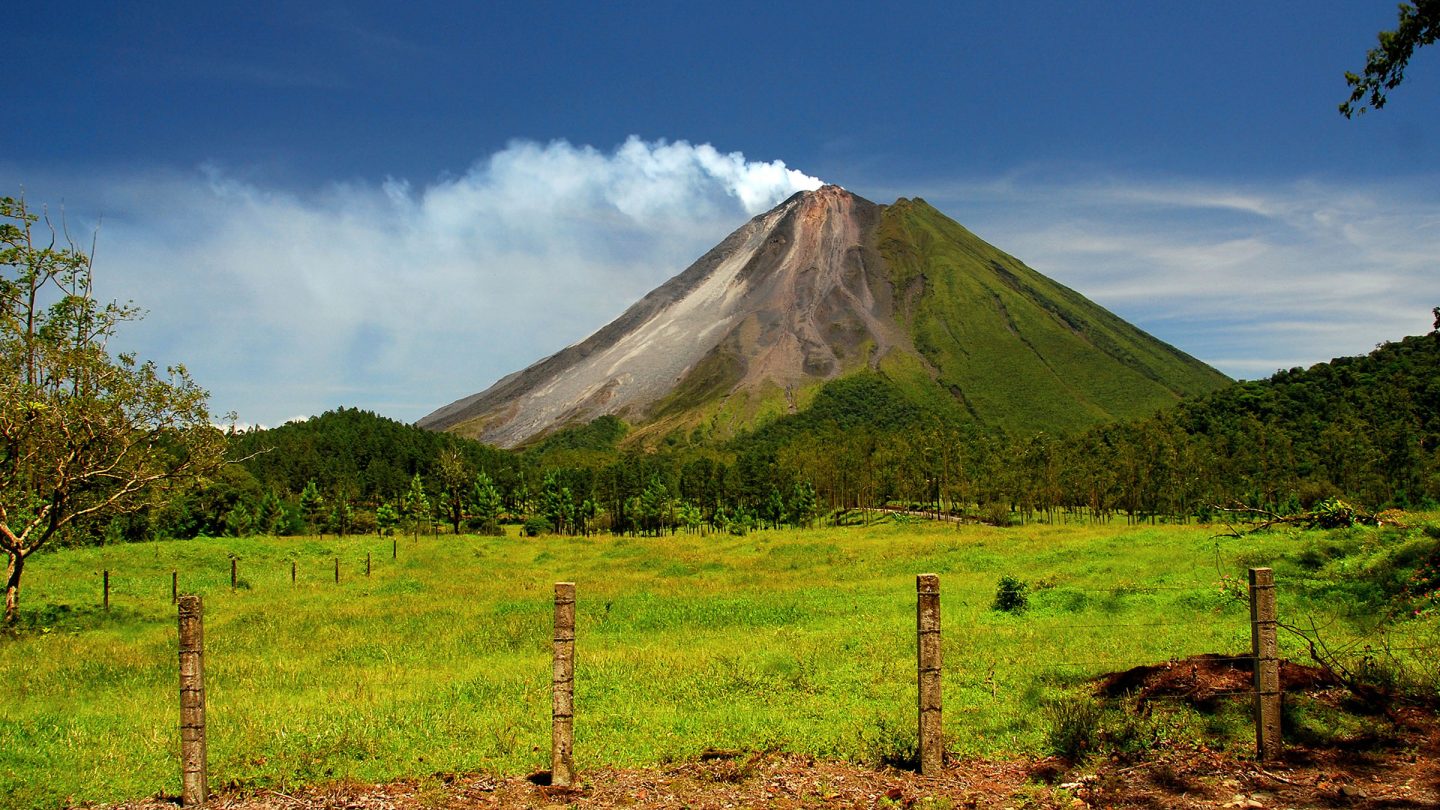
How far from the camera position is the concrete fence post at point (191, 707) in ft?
29.0

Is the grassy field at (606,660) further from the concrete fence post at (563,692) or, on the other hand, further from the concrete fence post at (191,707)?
the concrete fence post at (563,692)

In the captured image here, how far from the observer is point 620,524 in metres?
118

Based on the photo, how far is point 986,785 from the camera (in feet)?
28.3

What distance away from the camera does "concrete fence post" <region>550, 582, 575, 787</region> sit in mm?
8852

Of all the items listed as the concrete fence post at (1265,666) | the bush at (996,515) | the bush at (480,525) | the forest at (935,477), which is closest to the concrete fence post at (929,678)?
the concrete fence post at (1265,666)

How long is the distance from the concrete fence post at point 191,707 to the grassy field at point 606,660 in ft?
1.93

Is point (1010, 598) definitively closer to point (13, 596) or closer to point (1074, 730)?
point (1074, 730)

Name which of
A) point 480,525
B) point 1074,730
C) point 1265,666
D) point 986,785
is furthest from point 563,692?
point 480,525

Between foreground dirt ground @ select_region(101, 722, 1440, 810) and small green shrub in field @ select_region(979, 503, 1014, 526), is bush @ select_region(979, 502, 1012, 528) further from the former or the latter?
foreground dirt ground @ select_region(101, 722, 1440, 810)

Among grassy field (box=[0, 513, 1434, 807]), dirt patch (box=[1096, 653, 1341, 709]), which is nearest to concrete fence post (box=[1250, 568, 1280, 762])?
grassy field (box=[0, 513, 1434, 807])

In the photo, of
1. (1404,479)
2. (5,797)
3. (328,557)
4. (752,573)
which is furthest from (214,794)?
(1404,479)

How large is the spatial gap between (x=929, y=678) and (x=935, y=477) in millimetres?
112476

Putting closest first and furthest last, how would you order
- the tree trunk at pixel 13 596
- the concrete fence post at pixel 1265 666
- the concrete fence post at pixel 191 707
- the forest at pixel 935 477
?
1. the concrete fence post at pixel 1265 666
2. the concrete fence post at pixel 191 707
3. the tree trunk at pixel 13 596
4. the forest at pixel 935 477

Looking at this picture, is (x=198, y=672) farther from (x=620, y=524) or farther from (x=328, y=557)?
(x=620, y=524)
